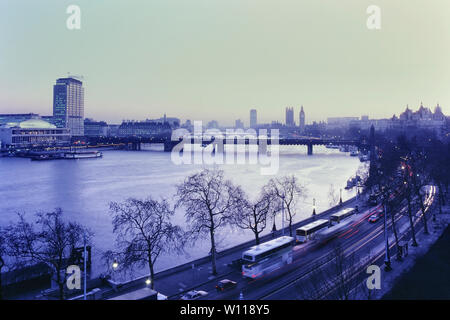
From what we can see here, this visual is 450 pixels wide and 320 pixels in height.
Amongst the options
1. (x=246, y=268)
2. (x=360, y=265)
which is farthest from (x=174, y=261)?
(x=360, y=265)

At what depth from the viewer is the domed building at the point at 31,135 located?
57.7 metres

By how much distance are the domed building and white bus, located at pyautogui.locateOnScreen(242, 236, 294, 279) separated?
196 ft

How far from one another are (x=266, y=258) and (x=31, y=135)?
217 ft

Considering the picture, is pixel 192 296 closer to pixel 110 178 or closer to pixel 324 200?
pixel 324 200

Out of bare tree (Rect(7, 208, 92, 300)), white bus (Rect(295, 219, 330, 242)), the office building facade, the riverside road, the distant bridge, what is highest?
the office building facade

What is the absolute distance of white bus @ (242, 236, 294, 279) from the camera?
7.63 metres

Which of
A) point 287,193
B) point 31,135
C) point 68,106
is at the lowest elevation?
point 287,193

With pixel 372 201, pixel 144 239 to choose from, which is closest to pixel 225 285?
pixel 144 239

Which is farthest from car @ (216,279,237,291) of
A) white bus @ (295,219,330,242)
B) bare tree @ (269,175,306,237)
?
bare tree @ (269,175,306,237)

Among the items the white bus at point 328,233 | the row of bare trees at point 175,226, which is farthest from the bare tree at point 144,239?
the white bus at point 328,233

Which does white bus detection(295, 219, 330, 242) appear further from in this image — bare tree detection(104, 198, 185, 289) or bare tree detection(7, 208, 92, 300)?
bare tree detection(7, 208, 92, 300)

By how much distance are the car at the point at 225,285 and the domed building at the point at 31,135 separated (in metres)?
60.2

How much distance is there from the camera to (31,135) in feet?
204

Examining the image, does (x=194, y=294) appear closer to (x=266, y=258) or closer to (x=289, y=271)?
(x=266, y=258)
